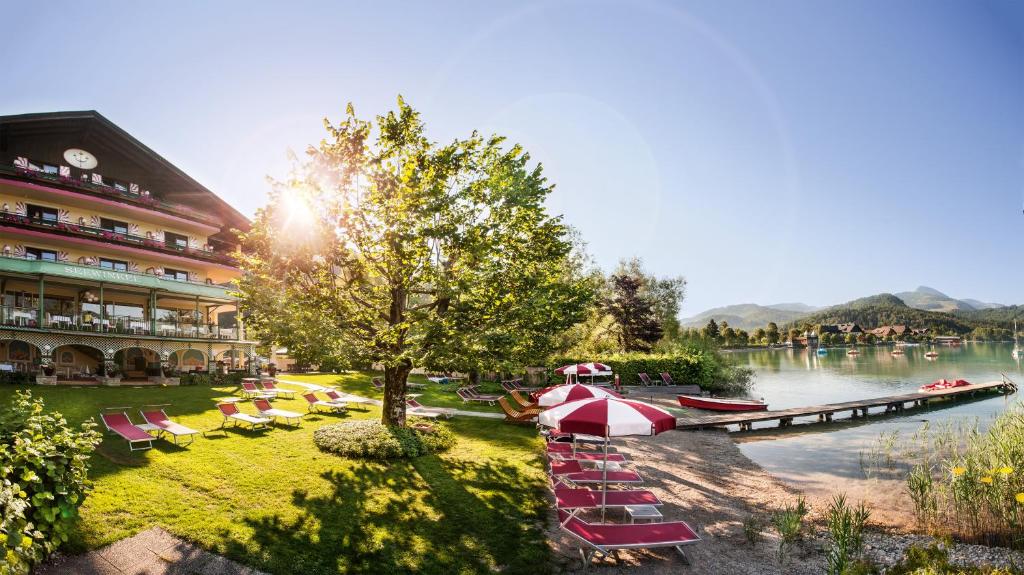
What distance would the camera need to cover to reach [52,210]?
29.1 m

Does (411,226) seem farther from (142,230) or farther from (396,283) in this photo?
(142,230)

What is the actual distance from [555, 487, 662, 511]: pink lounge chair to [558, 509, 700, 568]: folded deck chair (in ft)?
2.27

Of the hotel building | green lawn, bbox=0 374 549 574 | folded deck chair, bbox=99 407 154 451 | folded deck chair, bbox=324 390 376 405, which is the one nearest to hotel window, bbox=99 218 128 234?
the hotel building

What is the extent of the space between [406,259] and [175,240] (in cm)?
2976

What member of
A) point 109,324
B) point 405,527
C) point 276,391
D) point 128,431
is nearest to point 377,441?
point 405,527

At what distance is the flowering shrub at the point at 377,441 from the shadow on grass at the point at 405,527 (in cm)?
92

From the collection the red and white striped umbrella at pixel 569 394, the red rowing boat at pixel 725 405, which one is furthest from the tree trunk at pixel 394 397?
the red rowing boat at pixel 725 405

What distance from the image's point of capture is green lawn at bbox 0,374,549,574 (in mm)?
7688

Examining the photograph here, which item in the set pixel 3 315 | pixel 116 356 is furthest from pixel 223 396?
pixel 116 356

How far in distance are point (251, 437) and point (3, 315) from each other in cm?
1899

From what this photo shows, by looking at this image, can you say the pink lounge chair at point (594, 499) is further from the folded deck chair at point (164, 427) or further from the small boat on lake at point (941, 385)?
the small boat on lake at point (941, 385)

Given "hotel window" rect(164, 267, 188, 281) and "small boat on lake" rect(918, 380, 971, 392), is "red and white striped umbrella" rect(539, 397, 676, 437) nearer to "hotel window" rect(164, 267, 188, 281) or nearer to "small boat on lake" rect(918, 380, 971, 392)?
"hotel window" rect(164, 267, 188, 281)

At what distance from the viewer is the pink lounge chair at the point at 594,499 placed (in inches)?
358

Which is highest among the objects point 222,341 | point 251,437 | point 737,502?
point 222,341
